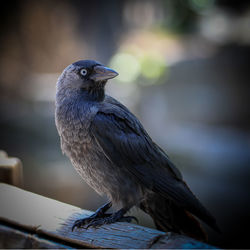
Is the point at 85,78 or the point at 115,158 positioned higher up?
the point at 85,78

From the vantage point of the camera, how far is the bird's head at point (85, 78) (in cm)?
251

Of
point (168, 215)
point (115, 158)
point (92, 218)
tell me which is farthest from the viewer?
point (168, 215)

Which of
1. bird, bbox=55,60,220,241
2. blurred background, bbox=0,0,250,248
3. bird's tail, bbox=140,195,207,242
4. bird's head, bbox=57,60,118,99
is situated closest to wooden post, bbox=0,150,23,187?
bird, bbox=55,60,220,241

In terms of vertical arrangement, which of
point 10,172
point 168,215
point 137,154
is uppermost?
point 137,154

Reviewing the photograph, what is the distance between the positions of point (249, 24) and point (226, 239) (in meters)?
10.3

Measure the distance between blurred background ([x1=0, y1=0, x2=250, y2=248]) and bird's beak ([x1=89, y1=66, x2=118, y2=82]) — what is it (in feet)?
21.3

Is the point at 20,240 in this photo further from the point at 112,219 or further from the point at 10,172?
the point at 10,172

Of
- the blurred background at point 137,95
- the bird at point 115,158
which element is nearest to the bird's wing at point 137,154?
the bird at point 115,158

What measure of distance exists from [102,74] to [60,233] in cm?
100

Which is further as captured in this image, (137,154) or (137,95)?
(137,95)

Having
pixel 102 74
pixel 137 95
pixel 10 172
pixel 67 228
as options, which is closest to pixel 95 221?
pixel 67 228

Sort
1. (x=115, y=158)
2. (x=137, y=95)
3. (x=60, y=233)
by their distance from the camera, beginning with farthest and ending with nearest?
(x=137, y=95) → (x=115, y=158) → (x=60, y=233)

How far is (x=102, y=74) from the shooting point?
2.48 meters

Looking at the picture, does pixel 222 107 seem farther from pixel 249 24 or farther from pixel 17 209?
pixel 17 209
